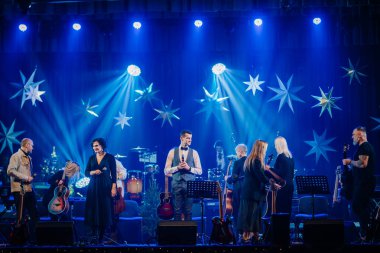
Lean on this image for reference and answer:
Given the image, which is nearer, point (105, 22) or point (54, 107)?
point (105, 22)

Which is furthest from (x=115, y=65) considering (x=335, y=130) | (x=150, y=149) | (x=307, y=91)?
(x=335, y=130)

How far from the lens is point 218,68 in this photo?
15.9 m

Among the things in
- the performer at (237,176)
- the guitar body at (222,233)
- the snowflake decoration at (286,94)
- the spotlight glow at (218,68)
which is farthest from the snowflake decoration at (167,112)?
the guitar body at (222,233)

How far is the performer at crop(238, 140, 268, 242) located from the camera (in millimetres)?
9549

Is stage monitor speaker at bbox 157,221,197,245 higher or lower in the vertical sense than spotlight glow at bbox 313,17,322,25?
lower

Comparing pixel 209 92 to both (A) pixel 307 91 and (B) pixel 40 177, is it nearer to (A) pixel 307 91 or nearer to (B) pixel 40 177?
(A) pixel 307 91

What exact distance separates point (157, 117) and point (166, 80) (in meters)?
1.17

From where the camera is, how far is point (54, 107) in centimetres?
1609

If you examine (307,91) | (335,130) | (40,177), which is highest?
(307,91)

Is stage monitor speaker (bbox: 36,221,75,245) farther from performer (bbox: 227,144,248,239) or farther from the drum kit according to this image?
the drum kit

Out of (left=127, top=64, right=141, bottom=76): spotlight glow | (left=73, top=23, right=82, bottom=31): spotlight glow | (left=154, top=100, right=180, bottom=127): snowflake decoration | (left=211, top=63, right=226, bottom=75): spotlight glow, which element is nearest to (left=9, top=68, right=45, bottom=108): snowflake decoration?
(left=73, top=23, right=82, bottom=31): spotlight glow

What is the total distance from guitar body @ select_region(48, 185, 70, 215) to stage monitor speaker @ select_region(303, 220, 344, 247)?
16.4 ft

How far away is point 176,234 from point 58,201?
3.28 meters

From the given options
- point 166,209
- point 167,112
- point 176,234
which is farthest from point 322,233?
point 167,112
